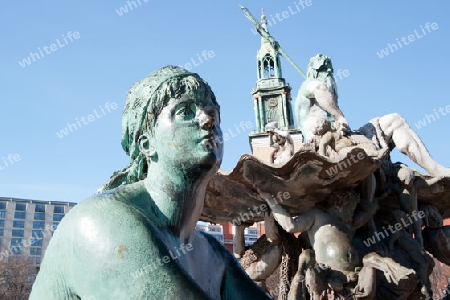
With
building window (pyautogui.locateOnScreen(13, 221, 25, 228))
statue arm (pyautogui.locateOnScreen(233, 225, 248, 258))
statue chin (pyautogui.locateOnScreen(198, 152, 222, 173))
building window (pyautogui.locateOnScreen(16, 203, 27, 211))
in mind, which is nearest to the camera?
statue chin (pyautogui.locateOnScreen(198, 152, 222, 173))

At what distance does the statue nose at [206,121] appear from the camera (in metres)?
1.29

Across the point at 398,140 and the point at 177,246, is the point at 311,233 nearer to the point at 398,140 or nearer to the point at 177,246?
the point at 398,140

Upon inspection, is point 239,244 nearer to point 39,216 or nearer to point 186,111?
point 186,111

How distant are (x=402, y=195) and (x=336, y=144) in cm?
123

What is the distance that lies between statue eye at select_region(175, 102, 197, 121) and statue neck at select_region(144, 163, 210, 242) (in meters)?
0.14

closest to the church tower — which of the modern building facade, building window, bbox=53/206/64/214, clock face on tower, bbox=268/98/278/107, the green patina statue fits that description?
clock face on tower, bbox=268/98/278/107

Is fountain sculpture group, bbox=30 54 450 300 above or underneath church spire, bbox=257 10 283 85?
underneath

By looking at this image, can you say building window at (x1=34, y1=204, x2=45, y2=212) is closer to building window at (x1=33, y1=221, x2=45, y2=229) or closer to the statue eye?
building window at (x1=33, y1=221, x2=45, y2=229)

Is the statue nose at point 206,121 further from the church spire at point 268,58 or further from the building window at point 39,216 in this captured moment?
the building window at point 39,216

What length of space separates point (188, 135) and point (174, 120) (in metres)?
0.06

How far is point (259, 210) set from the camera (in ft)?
24.8

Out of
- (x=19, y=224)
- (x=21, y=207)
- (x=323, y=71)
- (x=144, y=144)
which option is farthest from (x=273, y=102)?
(x=21, y=207)

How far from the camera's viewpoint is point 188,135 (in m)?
1.28

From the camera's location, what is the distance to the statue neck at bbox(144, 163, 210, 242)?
127 centimetres
